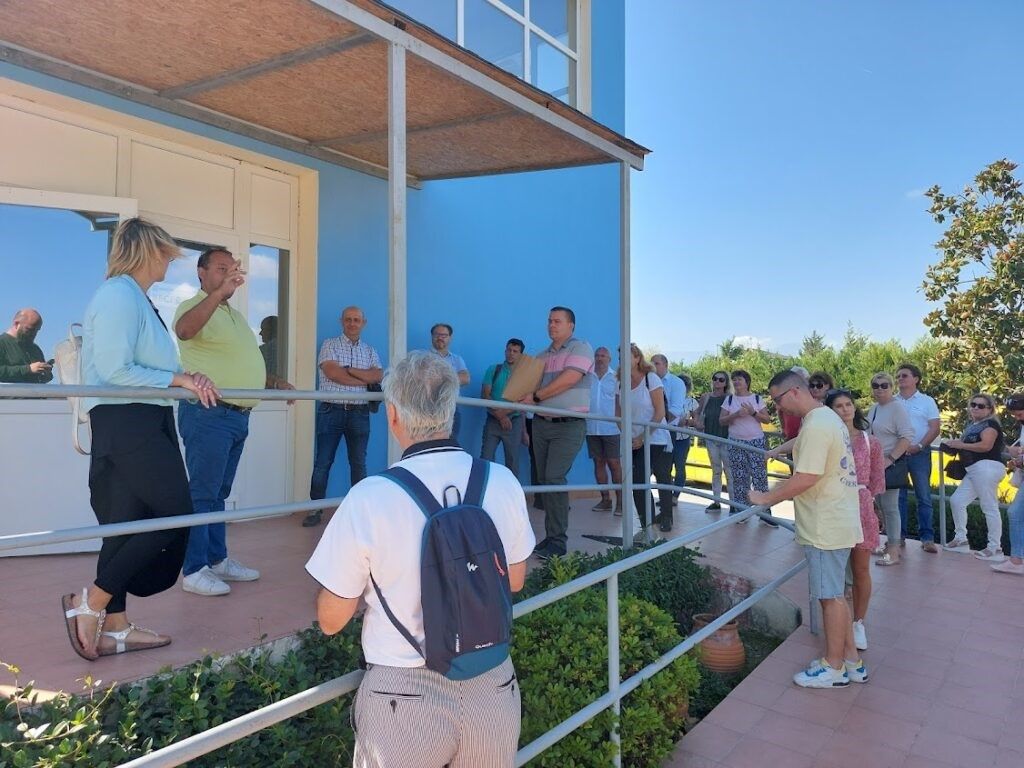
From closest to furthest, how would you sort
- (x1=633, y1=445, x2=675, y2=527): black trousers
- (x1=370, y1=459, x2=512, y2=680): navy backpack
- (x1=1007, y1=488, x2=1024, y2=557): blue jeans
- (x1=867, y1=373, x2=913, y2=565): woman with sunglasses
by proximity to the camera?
(x1=370, y1=459, x2=512, y2=680): navy backpack
(x1=1007, y1=488, x2=1024, y2=557): blue jeans
(x1=867, y1=373, x2=913, y2=565): woman with sunglasses
(x1=633, y1=445, x2=675, y2=527): black trousers

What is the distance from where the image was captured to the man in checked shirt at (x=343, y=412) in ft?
16.8

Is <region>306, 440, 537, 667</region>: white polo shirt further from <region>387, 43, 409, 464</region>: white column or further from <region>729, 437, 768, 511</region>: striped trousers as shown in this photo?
<region>729, 437, 768, 511</region>: striped trousers

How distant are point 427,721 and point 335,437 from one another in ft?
12.3

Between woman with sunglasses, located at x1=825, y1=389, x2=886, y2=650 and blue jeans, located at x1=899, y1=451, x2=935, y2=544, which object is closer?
woman with sunglasses, located at x1=825, y1=389, x2=886, y2=650

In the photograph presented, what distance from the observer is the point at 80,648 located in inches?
98.0

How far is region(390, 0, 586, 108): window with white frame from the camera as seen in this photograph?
636 centimetres

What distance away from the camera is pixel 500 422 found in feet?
21.5

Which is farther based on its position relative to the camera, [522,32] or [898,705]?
[522,32]

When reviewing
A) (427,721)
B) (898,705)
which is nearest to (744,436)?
(898,705)

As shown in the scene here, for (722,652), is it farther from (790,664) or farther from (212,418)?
(212,418)

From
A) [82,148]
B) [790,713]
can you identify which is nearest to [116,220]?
[82,148]

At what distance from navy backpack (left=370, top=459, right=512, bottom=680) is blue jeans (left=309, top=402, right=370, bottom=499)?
11.9 ft

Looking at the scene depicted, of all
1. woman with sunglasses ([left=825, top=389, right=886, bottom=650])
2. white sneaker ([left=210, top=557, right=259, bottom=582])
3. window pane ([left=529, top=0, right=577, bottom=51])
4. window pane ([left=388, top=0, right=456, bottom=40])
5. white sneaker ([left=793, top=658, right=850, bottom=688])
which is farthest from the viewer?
window pane ([left=529, top=0, right=577, bottom=51])

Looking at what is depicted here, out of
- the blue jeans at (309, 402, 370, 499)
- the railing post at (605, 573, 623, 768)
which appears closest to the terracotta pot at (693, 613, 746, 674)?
the railing post at (605, 573, 623, 768)
